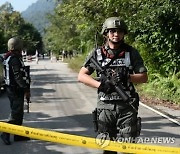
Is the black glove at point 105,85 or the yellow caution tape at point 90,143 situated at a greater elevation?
the black glove at point 105,85

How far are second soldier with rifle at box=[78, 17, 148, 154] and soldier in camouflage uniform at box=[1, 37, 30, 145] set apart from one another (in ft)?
9.48

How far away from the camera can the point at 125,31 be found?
172 inches

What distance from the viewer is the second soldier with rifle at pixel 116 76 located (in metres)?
4.30

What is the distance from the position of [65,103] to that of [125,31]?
8849 mm

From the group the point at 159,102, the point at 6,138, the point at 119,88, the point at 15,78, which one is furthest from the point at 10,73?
the point at 159,102

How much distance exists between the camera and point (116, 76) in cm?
425

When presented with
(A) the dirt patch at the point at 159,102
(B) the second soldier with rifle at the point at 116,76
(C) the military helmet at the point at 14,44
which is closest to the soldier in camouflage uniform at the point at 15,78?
(C) the military helmet at the point at 14,44

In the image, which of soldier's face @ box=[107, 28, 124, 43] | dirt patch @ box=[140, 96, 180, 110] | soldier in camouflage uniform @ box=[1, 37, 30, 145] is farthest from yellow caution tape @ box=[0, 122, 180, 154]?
dirt patch @ box=[140, 96, 180, 110]

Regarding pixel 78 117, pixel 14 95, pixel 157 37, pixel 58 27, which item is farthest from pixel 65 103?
pixel 58 27

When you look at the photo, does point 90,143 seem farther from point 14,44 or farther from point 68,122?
point 68,122

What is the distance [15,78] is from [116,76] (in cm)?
326

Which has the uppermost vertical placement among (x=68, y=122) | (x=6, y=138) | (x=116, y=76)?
(x=116, y=76)

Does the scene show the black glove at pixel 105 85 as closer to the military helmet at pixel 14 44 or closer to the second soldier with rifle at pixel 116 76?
the second soldier with rifle at pixel 116 76

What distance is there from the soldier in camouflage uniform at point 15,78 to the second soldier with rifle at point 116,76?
9.48 ft
